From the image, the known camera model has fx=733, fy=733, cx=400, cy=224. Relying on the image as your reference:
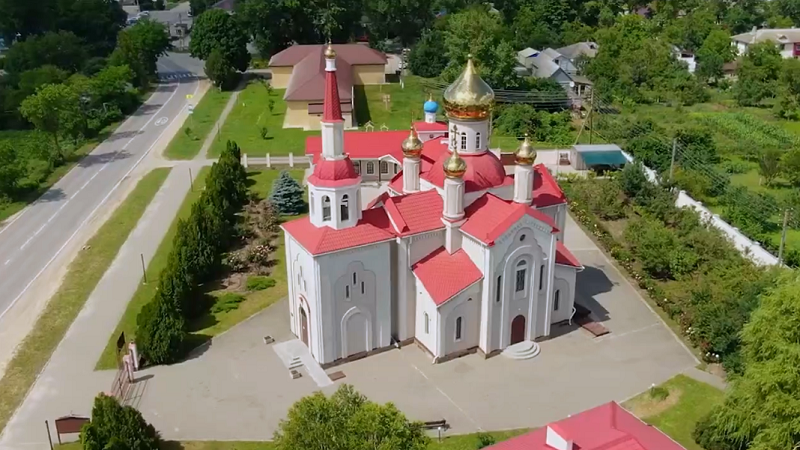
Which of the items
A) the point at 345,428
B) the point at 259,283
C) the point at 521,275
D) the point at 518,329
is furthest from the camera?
the point at 259,283

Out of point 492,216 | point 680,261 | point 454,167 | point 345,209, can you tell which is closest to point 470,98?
point 454,167

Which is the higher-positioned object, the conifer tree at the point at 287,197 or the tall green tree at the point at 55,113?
the tall green tree at the point at 55,113

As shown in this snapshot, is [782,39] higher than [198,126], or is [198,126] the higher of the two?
[782,39]

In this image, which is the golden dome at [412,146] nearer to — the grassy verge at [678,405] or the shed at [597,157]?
the grassy verge at [678,405]

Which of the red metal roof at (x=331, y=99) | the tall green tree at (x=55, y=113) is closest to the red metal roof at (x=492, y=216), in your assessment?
the red metal roof at (x=331, y=99)

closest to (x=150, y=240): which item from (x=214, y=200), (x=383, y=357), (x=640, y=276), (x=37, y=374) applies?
(x=214, y=200)

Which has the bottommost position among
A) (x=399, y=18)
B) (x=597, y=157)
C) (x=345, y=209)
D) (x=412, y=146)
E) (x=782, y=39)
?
(x=597, y=157)

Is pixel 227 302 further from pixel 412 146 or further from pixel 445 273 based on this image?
pixel 412 146

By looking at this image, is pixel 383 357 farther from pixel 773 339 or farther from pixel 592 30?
pixel 592 30
